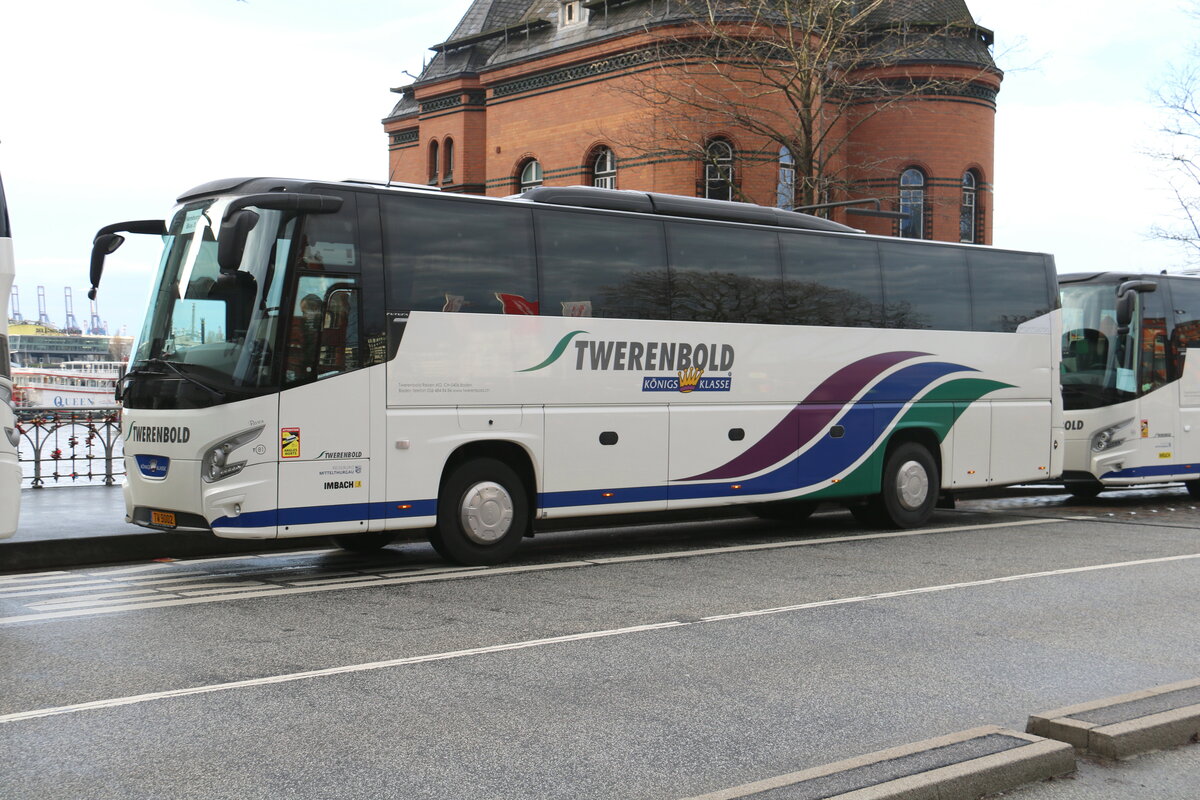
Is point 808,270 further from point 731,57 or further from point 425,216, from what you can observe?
point 731,57

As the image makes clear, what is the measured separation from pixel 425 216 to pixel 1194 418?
13133 mm

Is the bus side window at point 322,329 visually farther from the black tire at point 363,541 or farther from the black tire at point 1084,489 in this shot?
the black tire at point 1084,489

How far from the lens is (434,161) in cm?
4788

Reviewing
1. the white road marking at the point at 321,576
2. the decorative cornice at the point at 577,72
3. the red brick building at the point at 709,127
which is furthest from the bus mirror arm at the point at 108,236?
the red brick building at the point at 709,127

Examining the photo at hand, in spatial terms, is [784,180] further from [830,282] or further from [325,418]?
[325,418]

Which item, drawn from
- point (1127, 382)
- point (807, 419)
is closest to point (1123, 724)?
point (807, 419)

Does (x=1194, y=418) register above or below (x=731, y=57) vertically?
below

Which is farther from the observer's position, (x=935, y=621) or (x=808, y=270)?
(x=808, y=270)

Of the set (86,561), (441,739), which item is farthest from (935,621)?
(86,561)

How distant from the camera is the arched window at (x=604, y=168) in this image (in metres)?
38.4

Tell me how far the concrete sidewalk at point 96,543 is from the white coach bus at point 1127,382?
437 inches

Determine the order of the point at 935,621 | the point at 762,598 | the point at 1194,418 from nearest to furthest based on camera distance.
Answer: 1. the point at 935,621
2. the point at 762,598
3. the point at 1194,418

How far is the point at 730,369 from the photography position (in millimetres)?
13242

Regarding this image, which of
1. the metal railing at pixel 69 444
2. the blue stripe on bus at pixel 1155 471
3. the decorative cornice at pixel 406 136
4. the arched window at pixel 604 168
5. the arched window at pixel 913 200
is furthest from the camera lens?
the decorative cornice at pixel 406 136
